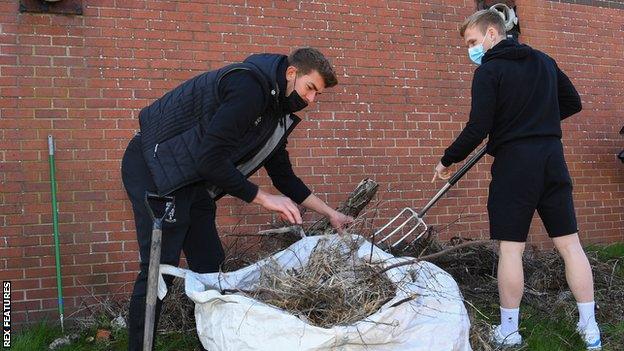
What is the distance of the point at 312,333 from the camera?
7.68 feet

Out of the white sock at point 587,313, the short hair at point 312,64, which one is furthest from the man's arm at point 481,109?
the white sock at point 587,313

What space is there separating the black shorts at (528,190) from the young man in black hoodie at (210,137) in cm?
119

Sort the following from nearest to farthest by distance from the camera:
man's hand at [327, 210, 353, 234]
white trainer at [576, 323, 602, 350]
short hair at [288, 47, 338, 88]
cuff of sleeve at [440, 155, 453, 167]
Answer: short hair at [288, 47, 338, 88]
man's hand at [327, 210, 353, 234]
white trainer at [576, 323, 602, 350]
cuff of sleeve at [440, 155, 453, 167]

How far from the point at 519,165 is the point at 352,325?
149cm

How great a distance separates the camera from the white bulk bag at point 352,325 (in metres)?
A: 2.37

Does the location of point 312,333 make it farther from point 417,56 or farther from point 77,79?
point 417,56

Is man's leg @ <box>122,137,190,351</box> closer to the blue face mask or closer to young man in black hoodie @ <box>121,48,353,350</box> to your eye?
young man in black hoodie @ <box>121,48,353,350</box>

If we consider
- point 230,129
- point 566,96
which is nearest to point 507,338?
point 566,96

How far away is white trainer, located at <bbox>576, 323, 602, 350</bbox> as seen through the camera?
3.39 metres

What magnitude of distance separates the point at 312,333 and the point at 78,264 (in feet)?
8.67

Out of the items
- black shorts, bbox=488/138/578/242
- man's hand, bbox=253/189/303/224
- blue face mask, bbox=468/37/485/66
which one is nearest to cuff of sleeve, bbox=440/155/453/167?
black shorts, bbox=488/138/578/242

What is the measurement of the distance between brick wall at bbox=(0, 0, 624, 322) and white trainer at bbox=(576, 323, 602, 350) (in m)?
2.11

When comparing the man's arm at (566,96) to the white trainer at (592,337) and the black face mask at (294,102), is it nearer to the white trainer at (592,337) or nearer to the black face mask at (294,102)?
the white trainer at (592,337)

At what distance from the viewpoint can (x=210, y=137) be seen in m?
2.56
